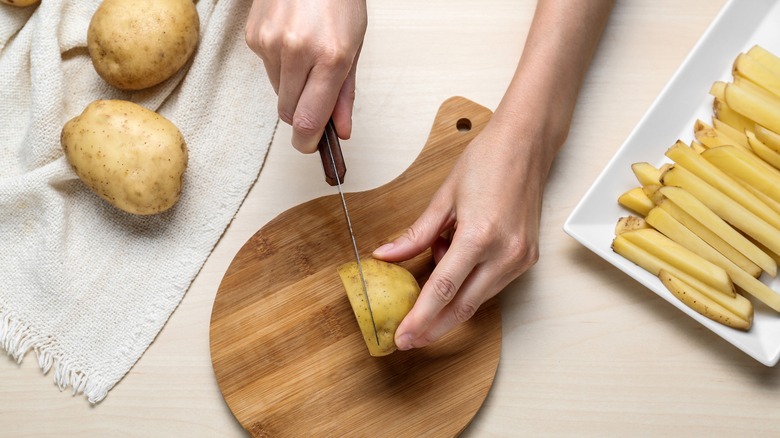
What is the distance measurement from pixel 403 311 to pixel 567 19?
0.83 m

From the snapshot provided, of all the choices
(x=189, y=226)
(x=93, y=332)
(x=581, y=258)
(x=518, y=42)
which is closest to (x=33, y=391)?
(x=93, y=332)

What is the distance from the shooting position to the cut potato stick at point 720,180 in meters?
1.64

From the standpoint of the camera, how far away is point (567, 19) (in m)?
1.73

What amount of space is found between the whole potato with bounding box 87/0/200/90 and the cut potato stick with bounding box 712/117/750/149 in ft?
4.42

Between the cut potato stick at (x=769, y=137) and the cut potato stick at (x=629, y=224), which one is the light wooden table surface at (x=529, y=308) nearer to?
the cut potato stick at (x=629, y=224)

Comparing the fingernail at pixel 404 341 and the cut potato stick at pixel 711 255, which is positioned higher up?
the cut potato stick at pixel 711 255

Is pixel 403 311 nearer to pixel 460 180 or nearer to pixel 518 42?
pixel 460 180

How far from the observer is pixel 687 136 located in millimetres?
1830

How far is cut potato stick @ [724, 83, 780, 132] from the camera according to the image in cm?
167

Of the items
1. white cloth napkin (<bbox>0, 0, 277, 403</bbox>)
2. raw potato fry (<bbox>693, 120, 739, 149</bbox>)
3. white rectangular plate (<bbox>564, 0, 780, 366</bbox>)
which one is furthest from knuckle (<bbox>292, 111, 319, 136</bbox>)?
raw potato fry (<bbox>693, 120, 739, 149</bbox>)

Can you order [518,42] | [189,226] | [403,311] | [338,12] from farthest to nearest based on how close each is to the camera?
[518,42]
[189,226]
[403,311]
[338,12]

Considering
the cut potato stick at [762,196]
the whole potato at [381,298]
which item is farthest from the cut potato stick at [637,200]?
the whole potato at [381,298]

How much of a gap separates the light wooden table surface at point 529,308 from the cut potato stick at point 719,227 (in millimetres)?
225

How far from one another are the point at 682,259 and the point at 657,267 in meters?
0.06
